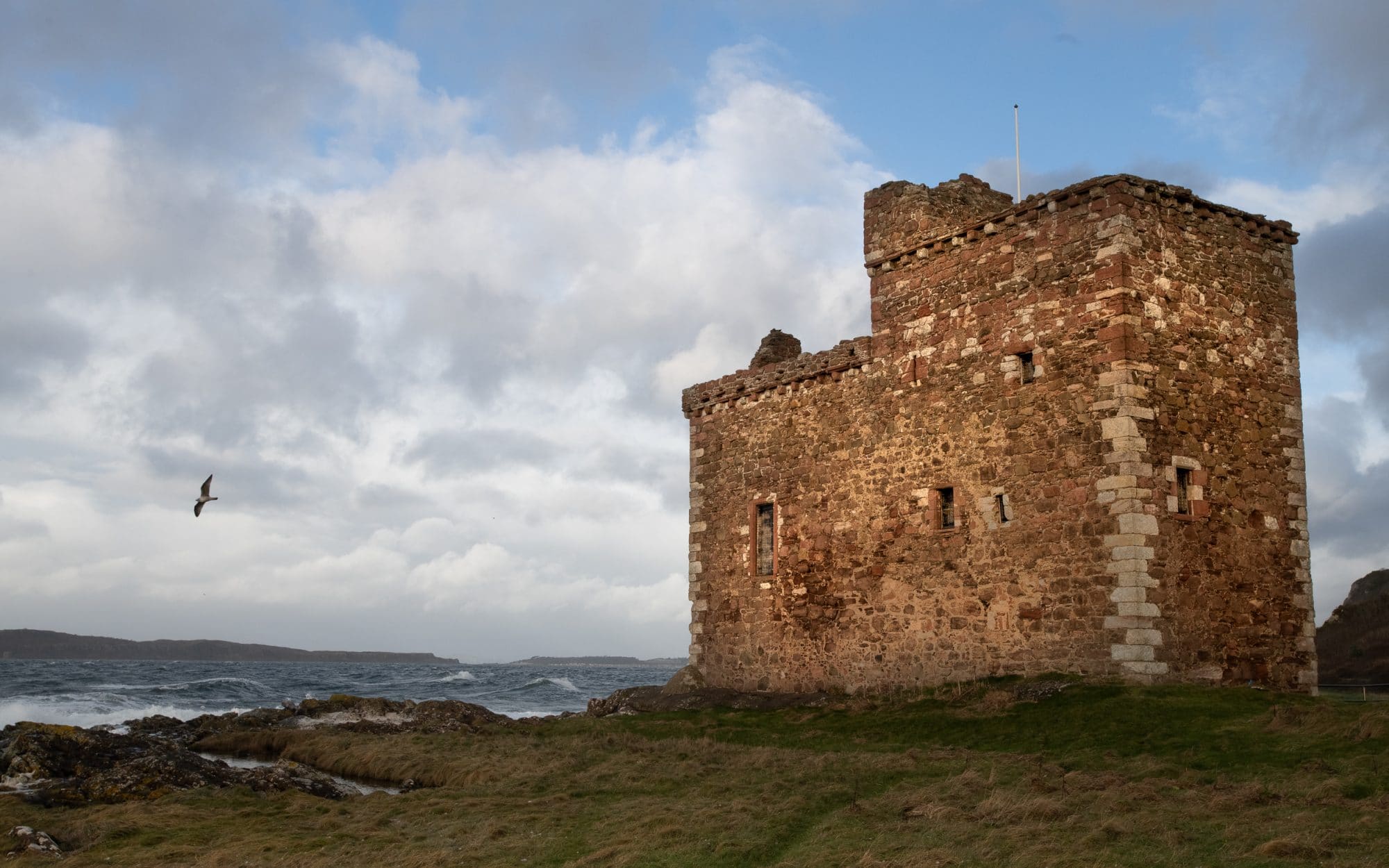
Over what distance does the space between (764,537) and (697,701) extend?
3.61 meters

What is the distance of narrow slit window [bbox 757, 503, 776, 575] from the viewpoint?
23125 mm

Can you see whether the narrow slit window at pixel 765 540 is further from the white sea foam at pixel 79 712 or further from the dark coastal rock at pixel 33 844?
the white sea foam at pixel 79 712

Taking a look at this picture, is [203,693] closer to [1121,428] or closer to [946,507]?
[946,507]

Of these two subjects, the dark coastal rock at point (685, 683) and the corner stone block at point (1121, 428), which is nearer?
the corner stone block at point (1121, 428)

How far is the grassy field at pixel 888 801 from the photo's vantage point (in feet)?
28.3

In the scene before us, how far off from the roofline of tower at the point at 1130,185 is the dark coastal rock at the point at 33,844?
1565 cm

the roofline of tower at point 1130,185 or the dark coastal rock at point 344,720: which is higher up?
the roofline of tower at point 1130,185

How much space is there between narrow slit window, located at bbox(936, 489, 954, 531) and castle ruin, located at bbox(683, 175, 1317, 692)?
0.14ft

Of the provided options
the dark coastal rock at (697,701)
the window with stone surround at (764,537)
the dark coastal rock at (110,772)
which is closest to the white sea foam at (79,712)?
the dark coastal rock at (697,701)

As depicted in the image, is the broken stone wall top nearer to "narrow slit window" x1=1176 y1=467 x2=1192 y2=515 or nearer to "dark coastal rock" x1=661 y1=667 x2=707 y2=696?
"narrow slit window" x1=1176 y1=467 x2=1192 y2=515

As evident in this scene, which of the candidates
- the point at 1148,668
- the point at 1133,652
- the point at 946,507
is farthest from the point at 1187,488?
the point at 946,507

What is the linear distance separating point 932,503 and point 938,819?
10.3 m

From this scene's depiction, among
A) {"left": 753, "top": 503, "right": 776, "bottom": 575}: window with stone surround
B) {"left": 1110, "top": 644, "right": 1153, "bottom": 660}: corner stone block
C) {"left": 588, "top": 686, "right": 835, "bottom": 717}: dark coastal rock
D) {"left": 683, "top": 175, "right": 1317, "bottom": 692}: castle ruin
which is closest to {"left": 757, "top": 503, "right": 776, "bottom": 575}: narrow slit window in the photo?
{"left": 753, "top": 503, "right": 776, "bottom": 575}: window with stone surround

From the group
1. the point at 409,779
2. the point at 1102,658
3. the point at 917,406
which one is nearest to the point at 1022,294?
the point at 917,406
